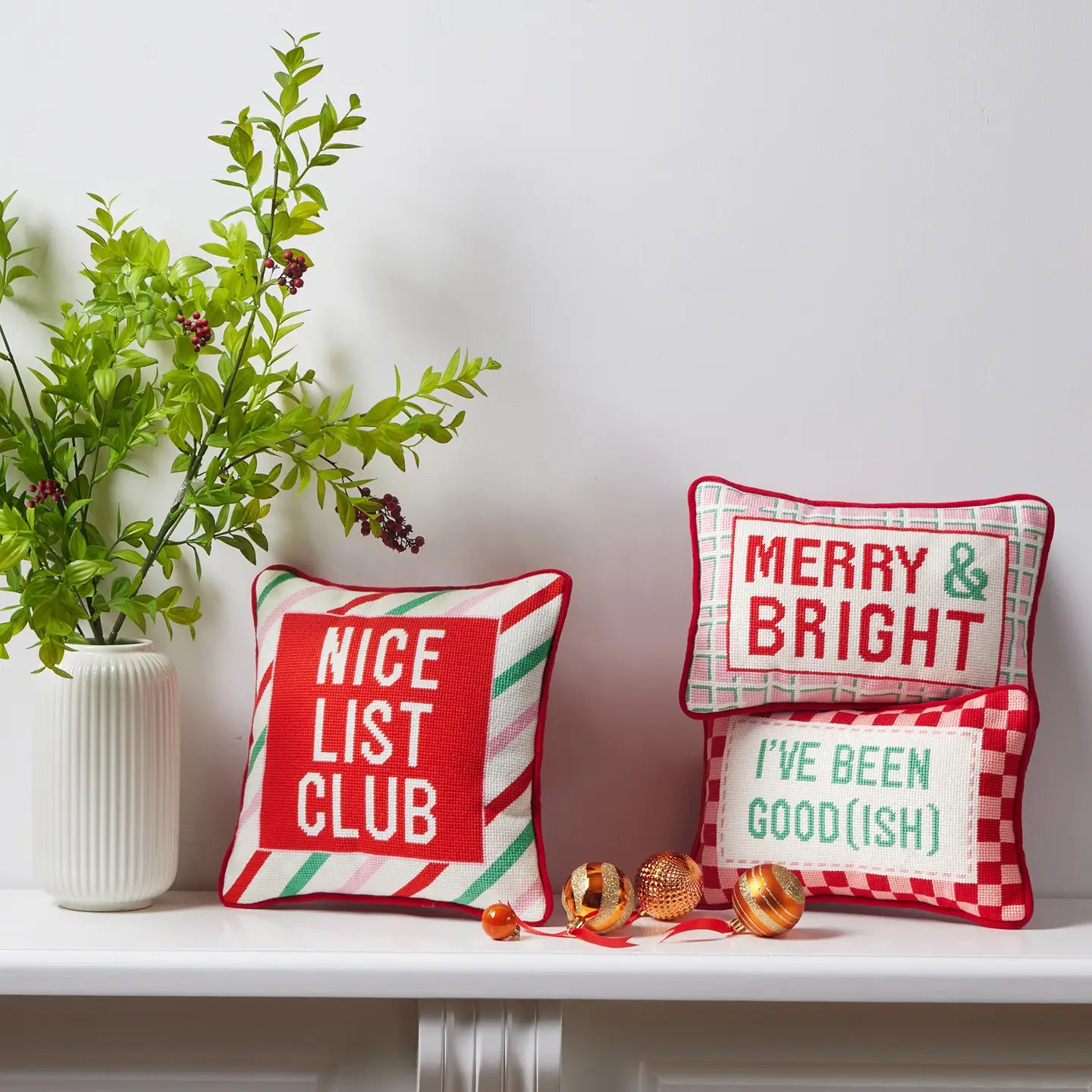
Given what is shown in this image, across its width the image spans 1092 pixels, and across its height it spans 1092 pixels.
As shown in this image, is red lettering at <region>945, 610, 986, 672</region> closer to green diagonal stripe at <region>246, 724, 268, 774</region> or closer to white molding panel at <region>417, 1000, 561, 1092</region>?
white molding panel at <region>417, 1000, 561, 1092</region>

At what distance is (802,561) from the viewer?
967 mm

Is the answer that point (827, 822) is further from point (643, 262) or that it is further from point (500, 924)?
point (643, 262)

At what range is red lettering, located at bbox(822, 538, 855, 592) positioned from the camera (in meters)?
0.96

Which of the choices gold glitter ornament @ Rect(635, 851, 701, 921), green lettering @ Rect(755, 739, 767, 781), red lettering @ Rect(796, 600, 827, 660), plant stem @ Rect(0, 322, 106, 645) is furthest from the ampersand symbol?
plant stem @ Rect(0, 322, 106, 645)

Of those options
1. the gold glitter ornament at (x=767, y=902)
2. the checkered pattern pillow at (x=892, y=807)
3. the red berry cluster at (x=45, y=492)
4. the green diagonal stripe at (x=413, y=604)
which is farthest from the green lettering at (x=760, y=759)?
the red berry cluster at (x=45, y=492)

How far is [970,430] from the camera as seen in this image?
A: 109 cm

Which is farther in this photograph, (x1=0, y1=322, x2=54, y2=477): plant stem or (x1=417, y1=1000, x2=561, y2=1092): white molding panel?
(x1=0, y1=322, x2=54, y2=477): plant stem

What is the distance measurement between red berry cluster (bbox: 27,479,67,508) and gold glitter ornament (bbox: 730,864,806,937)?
731mm

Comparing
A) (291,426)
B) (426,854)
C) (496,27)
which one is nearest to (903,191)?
(496,27)

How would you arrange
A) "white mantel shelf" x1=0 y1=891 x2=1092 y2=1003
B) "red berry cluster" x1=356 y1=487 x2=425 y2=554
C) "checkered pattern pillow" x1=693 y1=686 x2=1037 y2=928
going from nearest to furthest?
"white mantel shelf" x1=0 y1=891 x2=1092 y2=1003 → "checkered pattern pillow" x1=693 y1=686 x2=1037 y2=928 → "red berry cluster" x1=356 y1=487 x2=425 y2=554

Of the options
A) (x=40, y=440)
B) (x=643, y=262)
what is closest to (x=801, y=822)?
(x=643, y=262)

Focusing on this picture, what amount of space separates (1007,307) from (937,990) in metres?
0.70

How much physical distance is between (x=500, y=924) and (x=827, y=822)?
1.02ft

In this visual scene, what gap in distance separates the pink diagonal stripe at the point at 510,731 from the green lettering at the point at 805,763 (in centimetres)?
25
